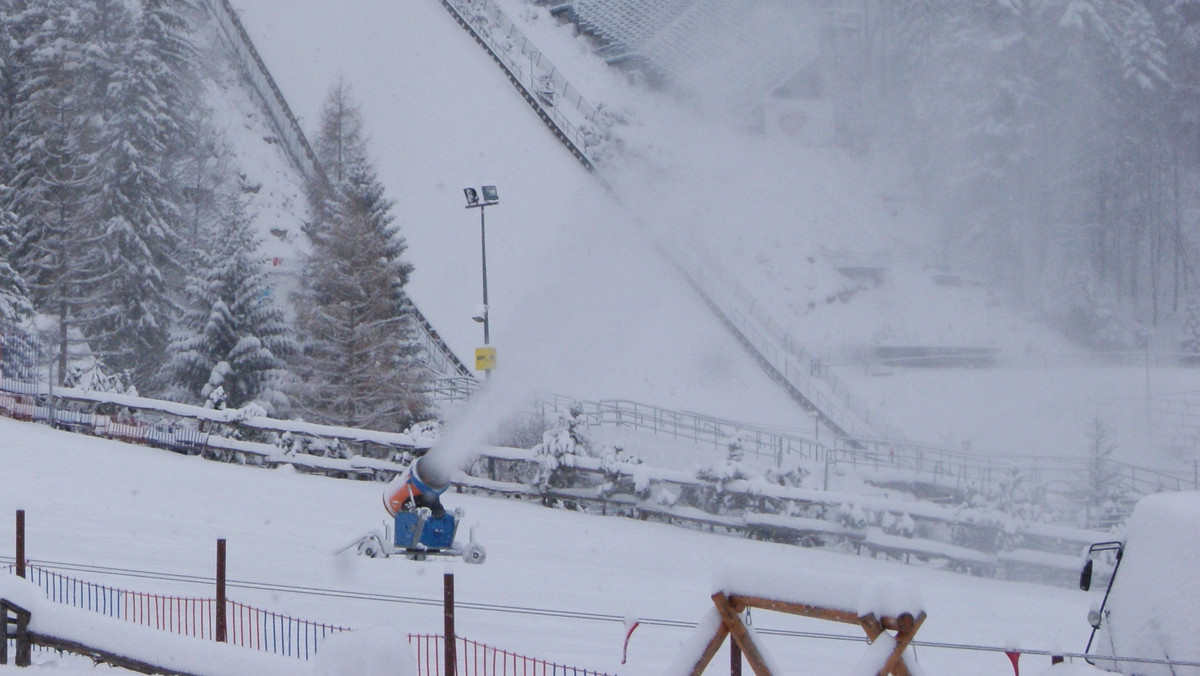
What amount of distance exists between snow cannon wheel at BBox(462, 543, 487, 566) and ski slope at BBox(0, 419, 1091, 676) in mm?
156

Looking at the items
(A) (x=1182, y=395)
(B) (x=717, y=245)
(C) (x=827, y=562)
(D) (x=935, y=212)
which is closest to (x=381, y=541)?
(C) (x=827, y=562)

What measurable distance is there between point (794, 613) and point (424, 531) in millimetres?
8030

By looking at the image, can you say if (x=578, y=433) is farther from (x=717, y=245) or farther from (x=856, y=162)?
(x=856, y=162)

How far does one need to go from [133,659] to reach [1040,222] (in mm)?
44646

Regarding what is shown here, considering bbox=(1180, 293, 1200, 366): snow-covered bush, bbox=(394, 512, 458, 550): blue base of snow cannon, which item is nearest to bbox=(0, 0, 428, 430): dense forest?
bbox=(394, 512, 458, 550): blue base of snow cannon

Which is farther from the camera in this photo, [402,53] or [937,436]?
[402,53]

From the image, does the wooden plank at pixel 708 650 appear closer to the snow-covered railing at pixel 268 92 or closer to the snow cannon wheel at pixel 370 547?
the snow cannon wheel at pixel 370 547

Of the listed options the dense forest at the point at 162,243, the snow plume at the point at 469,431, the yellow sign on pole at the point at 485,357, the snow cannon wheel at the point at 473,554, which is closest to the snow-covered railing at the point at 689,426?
the dense forest at the point at 162,243

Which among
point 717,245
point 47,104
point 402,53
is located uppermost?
point 402,53

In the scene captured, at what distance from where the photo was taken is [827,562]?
49.5 feet

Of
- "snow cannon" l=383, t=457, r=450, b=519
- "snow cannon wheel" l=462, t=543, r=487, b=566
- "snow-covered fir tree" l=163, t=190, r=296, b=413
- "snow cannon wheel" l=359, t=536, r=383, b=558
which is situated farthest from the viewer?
"snow-covered fir tree" l=163, t=190, r=296, b=413

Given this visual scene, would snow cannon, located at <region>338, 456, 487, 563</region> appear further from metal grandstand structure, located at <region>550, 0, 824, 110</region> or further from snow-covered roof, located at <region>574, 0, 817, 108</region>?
snow-covered roof, located at <region>574, 0, 817, 108</region>

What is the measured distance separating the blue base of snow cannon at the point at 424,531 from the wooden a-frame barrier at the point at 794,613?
7.38 m

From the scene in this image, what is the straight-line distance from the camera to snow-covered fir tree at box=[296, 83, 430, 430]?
2658 centimetres
